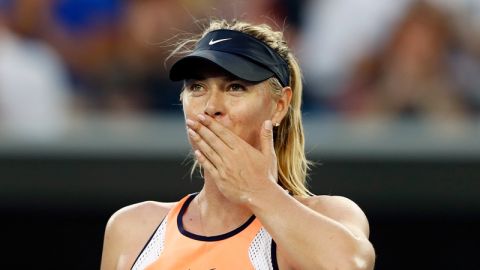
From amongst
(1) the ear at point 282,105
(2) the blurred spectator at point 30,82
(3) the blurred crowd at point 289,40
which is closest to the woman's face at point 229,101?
(1) the ear at point 282,105

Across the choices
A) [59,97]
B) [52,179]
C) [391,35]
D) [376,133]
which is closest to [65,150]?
[52,179]

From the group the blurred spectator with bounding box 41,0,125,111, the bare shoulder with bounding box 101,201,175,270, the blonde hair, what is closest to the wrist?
the blonde hair

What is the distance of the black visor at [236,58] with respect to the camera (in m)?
3.46

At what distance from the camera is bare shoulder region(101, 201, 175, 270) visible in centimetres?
384

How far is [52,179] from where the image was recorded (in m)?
5.74

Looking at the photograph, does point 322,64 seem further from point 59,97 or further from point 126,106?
point 59,97

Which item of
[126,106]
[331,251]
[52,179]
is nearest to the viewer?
[331,251]

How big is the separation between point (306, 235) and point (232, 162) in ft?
1.13

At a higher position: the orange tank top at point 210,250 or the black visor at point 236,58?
the black visor at point 236,58

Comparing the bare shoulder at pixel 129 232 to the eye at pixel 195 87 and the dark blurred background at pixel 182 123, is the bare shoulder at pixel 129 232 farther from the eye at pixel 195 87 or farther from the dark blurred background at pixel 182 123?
the dark blurred background at pixel 182 123

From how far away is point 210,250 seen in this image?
11.7ft

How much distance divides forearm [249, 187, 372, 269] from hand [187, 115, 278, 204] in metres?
0.05

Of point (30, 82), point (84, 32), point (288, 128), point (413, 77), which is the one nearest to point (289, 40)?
point (413, 77)

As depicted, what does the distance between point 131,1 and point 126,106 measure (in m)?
0.82
